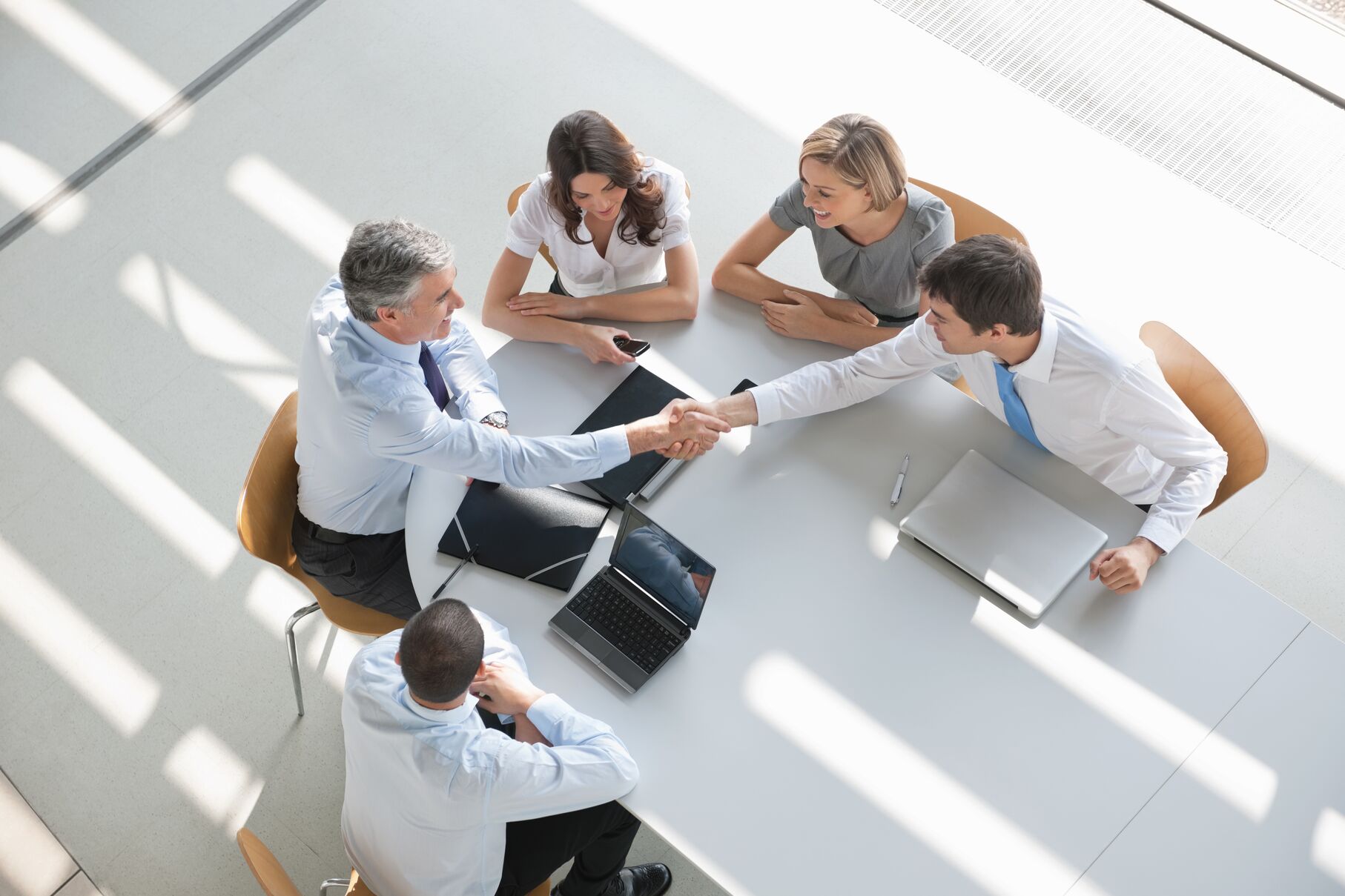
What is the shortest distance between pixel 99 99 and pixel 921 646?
4.12 m

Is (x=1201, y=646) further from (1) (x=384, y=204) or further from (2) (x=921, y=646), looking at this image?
(1) (x=384, y=204)

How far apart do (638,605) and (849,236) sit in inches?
47.3

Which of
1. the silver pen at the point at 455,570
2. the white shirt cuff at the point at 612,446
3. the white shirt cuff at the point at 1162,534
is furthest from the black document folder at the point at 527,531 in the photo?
the white shirt cuff at the point at 1162,534

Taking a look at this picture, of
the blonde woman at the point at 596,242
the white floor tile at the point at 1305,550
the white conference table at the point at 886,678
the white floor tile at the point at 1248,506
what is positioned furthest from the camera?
the white floor tile at the point at 1248,506

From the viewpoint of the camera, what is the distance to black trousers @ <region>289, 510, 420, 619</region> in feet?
8.96

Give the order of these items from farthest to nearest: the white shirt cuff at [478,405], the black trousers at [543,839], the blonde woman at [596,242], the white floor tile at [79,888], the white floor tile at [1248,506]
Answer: the white floor tile at [1248,506] < the white floor tile at [79,888] < the blonde woman at [596,242] < the white shirt cuff at [478,405] < the black trousers at [543,839]

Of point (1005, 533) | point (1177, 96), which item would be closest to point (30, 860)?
point (1005, 533)

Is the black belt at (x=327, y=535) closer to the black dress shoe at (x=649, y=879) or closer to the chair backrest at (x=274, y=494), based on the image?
the chair backrest at (x=274, y=494)

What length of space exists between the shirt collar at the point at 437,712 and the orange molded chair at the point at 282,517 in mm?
721

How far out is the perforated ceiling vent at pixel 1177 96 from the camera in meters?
4.15

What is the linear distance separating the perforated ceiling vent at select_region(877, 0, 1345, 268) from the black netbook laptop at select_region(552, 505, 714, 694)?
3047mm

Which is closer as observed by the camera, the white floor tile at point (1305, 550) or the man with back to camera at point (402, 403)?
the man with back to camera at point (402, 403)

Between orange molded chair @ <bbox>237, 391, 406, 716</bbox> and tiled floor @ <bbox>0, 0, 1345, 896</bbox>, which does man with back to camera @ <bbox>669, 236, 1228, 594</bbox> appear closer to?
orange molded chair @ <bbox>237, 391, 406, 716</bbox>

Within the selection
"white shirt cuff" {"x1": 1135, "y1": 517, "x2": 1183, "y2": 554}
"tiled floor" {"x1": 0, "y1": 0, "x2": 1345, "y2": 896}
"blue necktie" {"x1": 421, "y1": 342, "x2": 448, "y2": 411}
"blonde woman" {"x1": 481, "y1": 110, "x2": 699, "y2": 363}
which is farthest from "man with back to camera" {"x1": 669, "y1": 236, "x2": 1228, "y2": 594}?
"tiled floor" {"x1": 0, "y1": 0, "x2": 1345, "y2": 896}
